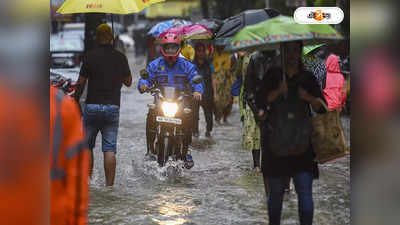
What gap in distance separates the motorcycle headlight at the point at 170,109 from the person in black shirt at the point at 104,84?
1.06m

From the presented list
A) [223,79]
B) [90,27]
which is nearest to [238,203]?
[223,79]

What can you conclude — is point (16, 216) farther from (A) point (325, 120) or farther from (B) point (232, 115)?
(B) point (232, 115)

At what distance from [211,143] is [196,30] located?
13.6ft

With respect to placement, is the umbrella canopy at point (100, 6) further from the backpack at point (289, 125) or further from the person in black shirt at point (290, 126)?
the backpack at point (289, 125)

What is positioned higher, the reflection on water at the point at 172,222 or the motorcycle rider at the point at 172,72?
the motorcycle rider at the point at 172,72

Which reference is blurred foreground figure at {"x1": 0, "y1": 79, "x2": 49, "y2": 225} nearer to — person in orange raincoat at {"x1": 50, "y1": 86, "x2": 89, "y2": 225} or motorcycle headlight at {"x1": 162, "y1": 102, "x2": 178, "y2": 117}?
person in orange raincoat at {"x1": 50, "y1": 86, "x2": 89, "y2": 225}

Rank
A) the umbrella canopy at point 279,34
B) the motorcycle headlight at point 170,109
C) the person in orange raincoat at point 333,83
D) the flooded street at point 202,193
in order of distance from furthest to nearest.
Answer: the motorcycle headlight at point 170,109 → the person in orange raincoat at point 333,83 → the flooded street at point 202,193 → the umbrella canopy at point 279,34

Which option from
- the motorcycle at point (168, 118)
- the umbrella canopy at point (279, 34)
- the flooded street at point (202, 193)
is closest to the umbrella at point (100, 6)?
the motorcycle at point (168, 118)

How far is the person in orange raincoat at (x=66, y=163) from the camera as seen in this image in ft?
9.21

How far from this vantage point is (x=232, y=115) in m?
15.4

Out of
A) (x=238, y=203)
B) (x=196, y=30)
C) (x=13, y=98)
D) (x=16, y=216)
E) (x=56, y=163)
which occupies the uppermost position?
(x=196, y=30)

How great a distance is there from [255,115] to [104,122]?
9.22 ft

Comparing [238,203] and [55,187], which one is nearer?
[55,187]
